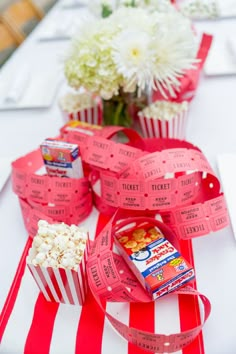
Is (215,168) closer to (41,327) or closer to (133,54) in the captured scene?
(133,54)

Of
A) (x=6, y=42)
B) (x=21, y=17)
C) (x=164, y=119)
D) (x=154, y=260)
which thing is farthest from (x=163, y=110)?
(x=21, y=17)

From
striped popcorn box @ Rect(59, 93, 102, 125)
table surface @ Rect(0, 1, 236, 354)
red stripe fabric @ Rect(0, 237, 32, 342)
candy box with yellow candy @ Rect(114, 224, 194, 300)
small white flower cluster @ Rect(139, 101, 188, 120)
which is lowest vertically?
table surface @ Rect(0, 1, 236, 354)

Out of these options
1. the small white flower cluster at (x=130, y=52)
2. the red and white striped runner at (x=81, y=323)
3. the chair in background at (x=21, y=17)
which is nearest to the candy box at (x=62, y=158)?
the small white flower cluster at (x=130, y=52)

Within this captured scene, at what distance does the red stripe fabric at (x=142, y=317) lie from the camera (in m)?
0.75

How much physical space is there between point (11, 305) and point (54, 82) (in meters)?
1.00

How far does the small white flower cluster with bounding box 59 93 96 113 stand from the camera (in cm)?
125

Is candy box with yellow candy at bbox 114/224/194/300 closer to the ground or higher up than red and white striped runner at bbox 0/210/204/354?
higher up

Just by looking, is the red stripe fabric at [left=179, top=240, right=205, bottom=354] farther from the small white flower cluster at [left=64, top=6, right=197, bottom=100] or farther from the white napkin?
the white napkin

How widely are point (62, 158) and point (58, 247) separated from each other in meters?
0.29

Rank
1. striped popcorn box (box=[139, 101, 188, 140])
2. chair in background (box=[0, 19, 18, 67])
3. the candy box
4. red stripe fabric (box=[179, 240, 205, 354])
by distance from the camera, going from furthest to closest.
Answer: chair in background (box=[0, 19, 18, 67]) < striped popcorn box (box=[139, 101, 188, 140]) < the candy box < red stripe fabric (box=[179, 240, 205, 354])

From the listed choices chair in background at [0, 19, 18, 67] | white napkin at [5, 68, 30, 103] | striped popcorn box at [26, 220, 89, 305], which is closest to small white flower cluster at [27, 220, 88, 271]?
striped popcorn box at [26, 220, 89, 305]

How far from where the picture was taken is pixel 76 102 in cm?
126

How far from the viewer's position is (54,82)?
1.61 meters

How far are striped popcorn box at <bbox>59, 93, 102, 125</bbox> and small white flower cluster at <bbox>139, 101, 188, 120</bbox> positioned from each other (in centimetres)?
14
